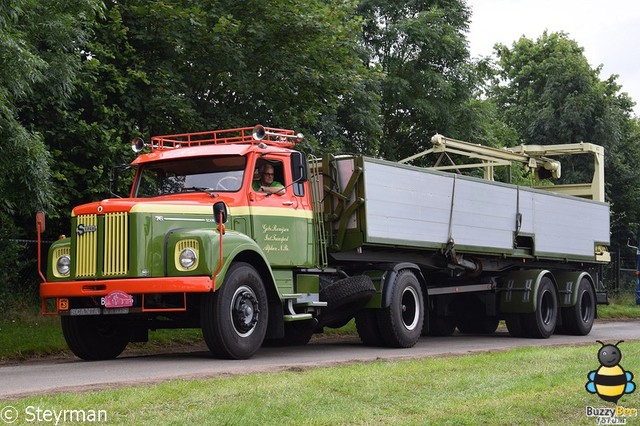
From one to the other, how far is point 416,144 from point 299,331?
58.6 ft

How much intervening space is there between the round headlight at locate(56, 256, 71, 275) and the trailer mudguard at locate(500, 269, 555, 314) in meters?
9.31

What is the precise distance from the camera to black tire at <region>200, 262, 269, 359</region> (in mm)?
12898

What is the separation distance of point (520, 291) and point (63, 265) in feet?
30.8

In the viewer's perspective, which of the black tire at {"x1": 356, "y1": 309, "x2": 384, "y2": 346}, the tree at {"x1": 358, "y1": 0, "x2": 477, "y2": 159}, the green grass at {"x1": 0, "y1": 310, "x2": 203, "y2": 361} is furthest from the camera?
the tree at {"x1": 358, "y1": 0, "x2": 477, "y2": 159}

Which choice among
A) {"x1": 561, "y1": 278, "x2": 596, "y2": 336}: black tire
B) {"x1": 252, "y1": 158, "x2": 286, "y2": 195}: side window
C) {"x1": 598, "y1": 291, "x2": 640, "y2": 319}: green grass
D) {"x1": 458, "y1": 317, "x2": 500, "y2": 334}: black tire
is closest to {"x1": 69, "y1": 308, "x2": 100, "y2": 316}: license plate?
{"x1": 252, "y1": 158, "x2": 286, "y2": 195}: side window

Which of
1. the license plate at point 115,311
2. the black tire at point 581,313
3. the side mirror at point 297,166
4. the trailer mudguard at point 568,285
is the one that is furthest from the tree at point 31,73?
the black tire at point 581,313

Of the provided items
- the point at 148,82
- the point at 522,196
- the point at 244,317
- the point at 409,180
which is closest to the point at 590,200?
the point at 522,196

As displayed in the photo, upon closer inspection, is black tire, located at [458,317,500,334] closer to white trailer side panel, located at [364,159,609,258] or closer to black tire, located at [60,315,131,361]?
white trailer side panel, located at [364,159,609,258]

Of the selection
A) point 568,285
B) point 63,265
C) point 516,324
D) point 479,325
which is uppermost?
point 63,265

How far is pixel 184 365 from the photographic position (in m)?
12.6

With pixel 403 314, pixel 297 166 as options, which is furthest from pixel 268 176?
pixel 403 314

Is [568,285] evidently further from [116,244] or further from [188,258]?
[116,244]

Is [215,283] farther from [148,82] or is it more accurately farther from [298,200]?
[148,82]

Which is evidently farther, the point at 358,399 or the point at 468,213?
the point at 468,213
